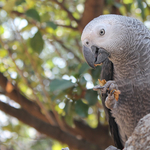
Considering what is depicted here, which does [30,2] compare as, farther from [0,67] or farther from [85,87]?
[85,87]

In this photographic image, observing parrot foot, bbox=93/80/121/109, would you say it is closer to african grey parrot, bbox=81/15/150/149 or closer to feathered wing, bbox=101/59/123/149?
african grey parrot, bbox=81/15/150/149

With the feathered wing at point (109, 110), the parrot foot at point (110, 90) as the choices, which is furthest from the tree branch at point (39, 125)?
the parrot foot at point (110, 90)

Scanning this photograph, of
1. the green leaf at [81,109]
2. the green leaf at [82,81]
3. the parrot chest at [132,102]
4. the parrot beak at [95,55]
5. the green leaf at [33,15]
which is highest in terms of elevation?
the green leaf at [33,15]

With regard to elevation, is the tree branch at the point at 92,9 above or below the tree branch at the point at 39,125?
above

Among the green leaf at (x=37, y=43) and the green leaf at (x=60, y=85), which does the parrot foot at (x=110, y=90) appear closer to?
the green leaf at (x=60, y=85)

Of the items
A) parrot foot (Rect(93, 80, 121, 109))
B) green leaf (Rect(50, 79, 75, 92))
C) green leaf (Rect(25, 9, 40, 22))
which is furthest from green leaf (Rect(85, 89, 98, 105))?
green leaf (Rect(25, 9, 40, 22))

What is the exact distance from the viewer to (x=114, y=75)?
1.16 meters

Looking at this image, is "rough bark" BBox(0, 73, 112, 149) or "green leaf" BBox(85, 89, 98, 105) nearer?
"green leaf" BBox(85, 89, 98, 105)

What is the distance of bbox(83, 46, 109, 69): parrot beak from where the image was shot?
0.98 metres

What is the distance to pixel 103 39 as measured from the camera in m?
0.96

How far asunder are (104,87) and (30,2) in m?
0.94

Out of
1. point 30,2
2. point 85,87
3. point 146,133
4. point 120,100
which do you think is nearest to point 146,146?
point 146,133

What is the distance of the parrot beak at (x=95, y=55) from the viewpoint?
976mm

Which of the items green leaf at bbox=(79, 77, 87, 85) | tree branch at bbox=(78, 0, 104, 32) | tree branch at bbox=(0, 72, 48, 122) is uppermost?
tree branch at bbox=(78, 0, 104, 32)
